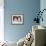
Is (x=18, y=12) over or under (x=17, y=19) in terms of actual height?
over

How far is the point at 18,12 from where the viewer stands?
5387 millimetres

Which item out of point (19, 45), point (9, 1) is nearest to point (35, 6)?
point (9, 1)

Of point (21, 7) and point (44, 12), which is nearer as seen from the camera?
point (44, 12)

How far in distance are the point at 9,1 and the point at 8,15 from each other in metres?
0.56

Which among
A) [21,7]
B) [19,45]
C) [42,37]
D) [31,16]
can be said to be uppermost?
[21,7]

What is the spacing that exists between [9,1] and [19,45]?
2.21 metres

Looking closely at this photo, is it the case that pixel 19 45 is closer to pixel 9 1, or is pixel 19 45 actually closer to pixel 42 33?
pixel 42 33

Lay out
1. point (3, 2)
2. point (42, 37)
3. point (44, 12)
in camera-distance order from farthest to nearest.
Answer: point (3, 2) < point (44, 12) < point (42, 37)

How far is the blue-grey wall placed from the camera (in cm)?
538

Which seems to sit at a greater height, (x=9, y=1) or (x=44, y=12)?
(x=9, y=1)

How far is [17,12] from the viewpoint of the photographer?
212 inches

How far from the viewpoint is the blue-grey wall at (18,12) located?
17.6 feet

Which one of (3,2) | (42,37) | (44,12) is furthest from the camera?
(3,2)

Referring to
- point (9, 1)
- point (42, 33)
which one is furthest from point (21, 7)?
point (42, 33)
